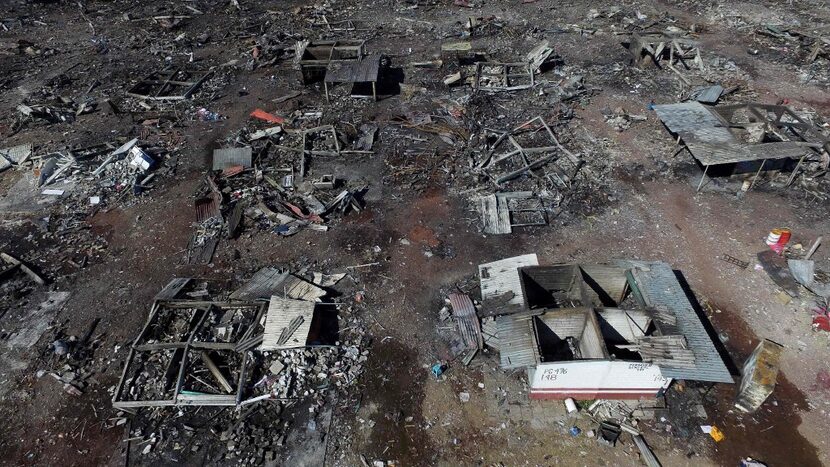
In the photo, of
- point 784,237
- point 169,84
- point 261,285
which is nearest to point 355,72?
point 169,84

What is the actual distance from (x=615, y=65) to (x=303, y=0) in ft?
77.8

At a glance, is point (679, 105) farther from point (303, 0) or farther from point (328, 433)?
point (303, 0)

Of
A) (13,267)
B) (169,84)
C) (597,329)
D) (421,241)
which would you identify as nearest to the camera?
(597,329)

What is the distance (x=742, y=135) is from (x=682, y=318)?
35.5 ft

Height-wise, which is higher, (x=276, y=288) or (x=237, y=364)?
(x=276, y=288)

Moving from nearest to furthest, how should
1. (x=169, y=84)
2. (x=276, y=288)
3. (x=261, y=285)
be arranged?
(x=276, y=288) < (x=261, y=285) < (x=169, y=84)

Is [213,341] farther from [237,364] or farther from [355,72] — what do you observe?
[355,72]

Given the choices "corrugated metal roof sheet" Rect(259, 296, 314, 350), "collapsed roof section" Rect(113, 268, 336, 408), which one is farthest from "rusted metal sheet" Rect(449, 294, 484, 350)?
"corrugated metal roof sheet" Rect(259, 296, 314, 350)

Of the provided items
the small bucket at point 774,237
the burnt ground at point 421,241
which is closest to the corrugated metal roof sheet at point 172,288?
the burnt ground at point 421,241

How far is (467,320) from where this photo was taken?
12.2 m

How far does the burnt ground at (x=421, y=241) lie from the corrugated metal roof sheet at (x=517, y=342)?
4.59 ft

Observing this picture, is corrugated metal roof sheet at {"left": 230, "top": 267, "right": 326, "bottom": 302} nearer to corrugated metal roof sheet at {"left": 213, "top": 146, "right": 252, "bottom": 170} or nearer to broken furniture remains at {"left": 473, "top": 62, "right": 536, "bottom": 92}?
corrugated metal roof sheet at {"left": 213, "top": 146, "right": 252, "bottom": 170}

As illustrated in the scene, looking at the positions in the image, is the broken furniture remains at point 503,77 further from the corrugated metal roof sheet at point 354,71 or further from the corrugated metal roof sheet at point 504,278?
the corrugated metal roof sheet at point 504,278

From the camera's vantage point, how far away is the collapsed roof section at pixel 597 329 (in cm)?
952
